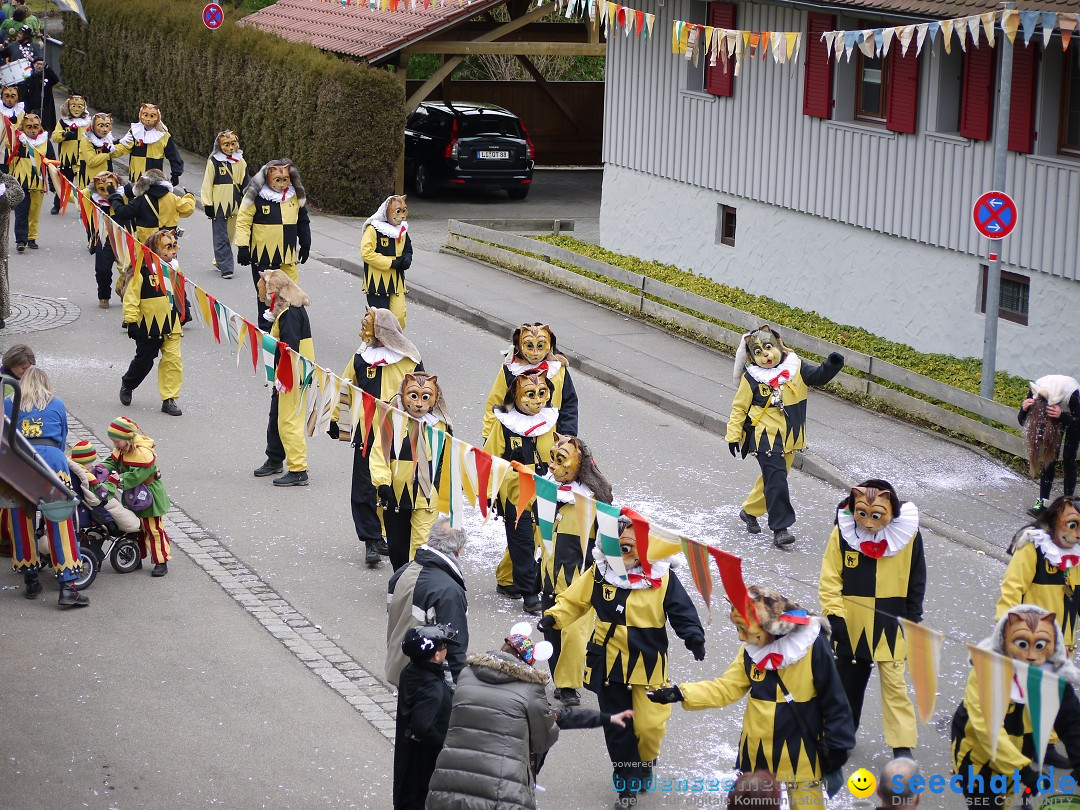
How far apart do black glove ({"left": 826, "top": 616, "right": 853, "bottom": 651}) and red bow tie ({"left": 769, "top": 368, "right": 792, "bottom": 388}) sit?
349 cm

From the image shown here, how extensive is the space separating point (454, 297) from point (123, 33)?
15899mm

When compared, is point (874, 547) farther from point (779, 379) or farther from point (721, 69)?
point (721, 69)

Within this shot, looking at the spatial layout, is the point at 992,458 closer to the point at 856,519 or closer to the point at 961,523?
the point at 961,523

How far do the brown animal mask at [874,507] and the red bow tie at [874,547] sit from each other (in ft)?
0.23

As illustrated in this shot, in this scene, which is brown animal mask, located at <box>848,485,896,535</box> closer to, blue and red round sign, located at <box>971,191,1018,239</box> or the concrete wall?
blue and red round sign, located at <box>971,191,1018,239</box>

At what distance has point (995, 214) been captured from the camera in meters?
13.8

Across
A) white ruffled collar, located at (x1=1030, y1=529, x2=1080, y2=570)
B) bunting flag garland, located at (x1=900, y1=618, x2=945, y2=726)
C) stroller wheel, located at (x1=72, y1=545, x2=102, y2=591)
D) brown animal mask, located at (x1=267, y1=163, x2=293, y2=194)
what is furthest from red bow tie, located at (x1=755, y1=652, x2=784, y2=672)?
brown animal mask, located at (x1=267, y1=163, x2=293, y2=194)

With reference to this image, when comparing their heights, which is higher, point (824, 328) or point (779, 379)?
point (779, 379)

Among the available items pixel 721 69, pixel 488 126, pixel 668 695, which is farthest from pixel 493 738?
pixel 488 126

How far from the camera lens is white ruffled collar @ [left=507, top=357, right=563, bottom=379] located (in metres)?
10.5

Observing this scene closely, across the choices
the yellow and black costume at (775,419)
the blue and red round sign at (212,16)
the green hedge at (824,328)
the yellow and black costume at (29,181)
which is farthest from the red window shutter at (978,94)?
the blue and red round sign at (212,16)

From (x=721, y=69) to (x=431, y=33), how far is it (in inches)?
243

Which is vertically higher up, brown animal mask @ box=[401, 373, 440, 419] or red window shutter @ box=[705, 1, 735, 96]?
red window shutter @ box=[705, 1, 735, 96]

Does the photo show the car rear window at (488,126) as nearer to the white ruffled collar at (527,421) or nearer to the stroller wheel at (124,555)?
the stroller wheel at (124,555)
